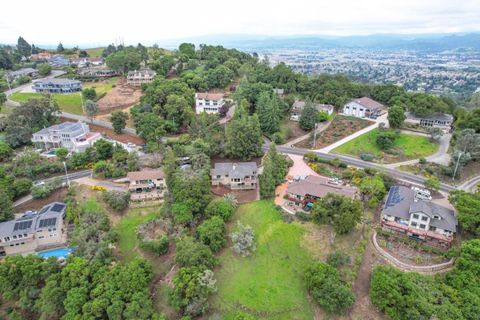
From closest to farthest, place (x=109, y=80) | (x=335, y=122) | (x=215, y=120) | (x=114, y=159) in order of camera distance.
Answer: (x=114, y=159) → (x=215, y=120) → (x=335, y=122) → (x=109, y=80)

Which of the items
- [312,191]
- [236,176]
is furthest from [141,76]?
[312,191]

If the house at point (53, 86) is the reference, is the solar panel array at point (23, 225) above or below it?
below

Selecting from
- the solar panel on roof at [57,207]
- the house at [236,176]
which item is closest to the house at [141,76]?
the house at [236,176]

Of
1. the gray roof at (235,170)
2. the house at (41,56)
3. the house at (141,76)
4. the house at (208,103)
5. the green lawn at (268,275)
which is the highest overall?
the house at (41,56)

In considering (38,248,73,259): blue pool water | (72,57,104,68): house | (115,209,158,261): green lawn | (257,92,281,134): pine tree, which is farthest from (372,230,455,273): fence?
(72,57,104,68): house

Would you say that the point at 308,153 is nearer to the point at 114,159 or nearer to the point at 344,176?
the point at 344,176

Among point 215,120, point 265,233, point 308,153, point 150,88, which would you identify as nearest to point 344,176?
point 308,153

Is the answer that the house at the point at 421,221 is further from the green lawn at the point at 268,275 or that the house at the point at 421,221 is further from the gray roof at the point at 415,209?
the green lawn at the point at 268,275
